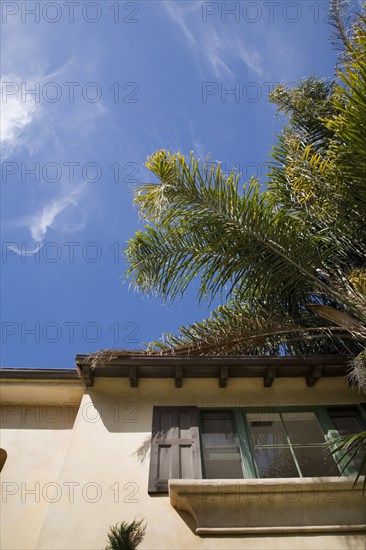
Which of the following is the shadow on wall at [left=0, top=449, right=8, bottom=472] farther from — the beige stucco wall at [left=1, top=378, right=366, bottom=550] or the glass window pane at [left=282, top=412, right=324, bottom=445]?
the glass window pane at [left=282, top=412, right=324, bottom=445]

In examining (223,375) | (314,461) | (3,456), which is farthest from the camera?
(223,375)

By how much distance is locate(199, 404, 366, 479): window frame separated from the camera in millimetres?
6074

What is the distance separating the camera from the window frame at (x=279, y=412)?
6074 millimetres

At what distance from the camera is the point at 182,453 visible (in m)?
6.21

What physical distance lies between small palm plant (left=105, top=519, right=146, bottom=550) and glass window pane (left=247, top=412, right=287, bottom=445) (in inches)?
85.3

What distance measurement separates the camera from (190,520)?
5270 millimetres

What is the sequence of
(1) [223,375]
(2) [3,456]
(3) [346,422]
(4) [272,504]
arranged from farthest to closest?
(1) [223,375], (3) [346,422], (2) [3,456], (4) [272,504]

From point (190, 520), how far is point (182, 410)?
1829mm

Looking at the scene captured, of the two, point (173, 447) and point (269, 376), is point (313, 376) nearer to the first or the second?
point (269, 376)

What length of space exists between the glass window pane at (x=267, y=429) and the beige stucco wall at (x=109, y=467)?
0.76 ft

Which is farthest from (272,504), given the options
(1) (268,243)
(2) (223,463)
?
(1) (268,243)

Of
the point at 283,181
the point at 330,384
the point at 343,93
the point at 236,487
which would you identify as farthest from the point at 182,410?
the point at 343,93

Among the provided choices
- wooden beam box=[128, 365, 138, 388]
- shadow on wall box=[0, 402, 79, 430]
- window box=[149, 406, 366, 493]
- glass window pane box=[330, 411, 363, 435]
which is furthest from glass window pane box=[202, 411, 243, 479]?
shadow on wall box=[0, 402, 79, 430]

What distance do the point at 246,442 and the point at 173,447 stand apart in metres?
1.04
